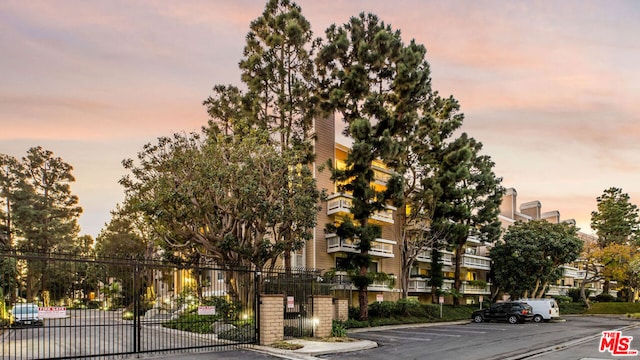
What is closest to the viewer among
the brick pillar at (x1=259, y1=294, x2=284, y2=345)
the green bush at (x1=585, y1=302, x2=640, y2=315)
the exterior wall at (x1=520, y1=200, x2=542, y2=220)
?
the brick pillar at (x1=259, y1=294, x2=284, y2=345)

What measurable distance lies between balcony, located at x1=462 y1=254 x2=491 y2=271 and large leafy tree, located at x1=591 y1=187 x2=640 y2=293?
63.4ft

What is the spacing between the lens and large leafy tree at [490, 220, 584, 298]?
45.8 metres

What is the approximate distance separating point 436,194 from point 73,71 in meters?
25.9

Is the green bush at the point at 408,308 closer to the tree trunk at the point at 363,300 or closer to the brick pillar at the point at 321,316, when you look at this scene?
the tree trunk at the point at 363,300

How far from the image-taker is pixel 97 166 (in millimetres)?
29391

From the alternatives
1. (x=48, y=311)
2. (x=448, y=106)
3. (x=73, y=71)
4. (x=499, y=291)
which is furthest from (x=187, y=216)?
(x=499, y=291)

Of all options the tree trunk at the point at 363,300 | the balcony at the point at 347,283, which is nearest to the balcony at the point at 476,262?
the balcony at the point at 347,283

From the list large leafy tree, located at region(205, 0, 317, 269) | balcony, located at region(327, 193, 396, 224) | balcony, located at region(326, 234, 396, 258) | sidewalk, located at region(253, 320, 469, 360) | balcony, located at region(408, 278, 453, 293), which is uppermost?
large leafy tree, located at region(205, 0, 317, 269)

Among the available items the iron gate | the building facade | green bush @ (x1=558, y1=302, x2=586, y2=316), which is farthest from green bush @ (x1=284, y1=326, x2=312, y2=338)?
green bush @ (x1=558, y1=302, x2=586, y2=316)

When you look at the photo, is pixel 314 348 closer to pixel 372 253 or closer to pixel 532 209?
pixel 372 253

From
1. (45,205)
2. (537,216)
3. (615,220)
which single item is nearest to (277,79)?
(45,205)

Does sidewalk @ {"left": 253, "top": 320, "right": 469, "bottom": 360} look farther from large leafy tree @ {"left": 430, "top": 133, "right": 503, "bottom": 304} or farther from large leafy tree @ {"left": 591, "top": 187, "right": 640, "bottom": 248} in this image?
large leafy tree @ {"left": 591, "top": 187, "right": 640, "bottom": 248}

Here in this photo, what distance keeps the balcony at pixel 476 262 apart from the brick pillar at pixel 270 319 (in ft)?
112

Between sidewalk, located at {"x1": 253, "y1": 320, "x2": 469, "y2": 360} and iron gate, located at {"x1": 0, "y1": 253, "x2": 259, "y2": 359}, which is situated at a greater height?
iron gate, located at {"x1": 0, "y1": 253, "x2": 259, "y2": 359}
